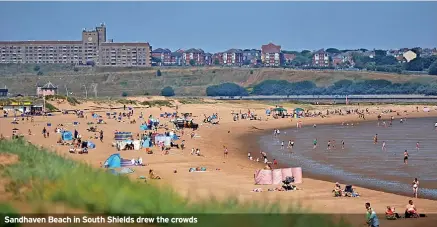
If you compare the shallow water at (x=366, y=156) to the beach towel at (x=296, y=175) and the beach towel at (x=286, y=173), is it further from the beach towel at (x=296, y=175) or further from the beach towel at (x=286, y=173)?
the beach towel at (x=286, y=173)

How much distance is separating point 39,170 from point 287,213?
15.3 feet

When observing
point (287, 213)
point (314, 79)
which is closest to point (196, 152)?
point (287, 213)

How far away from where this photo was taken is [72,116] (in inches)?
2591

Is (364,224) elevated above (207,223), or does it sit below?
below

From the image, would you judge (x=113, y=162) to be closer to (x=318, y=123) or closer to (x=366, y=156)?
(x=366, y=156)

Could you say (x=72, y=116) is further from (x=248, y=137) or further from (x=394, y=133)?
(x=394, y=133)

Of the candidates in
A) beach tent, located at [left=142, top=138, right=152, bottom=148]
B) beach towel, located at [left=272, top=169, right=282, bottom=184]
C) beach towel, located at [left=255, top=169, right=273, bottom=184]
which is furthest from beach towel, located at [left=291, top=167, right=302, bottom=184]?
beach tent, located at [left=142, top=138, right=152, bottom=148]

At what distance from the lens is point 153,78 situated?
17500cm
